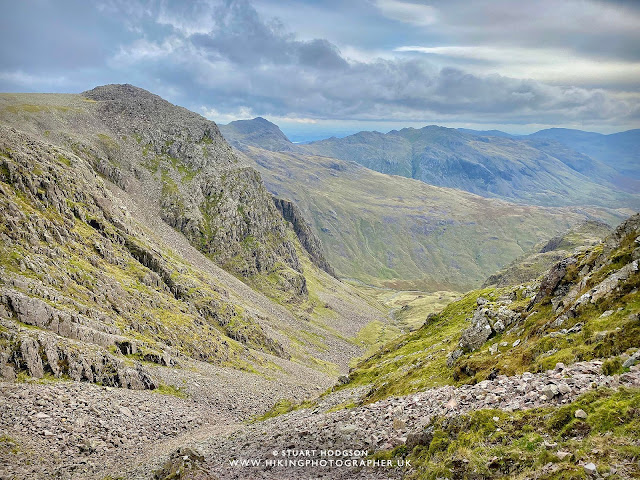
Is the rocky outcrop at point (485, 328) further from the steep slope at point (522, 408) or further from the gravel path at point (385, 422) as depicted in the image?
the gravel path at point (385, 422)

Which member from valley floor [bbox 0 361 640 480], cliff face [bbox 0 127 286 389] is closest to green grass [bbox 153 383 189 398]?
cliff face [bbox 0 127 286 389]

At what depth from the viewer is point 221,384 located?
9456cm

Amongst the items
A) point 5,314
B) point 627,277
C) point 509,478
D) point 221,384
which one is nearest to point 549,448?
point 509,478

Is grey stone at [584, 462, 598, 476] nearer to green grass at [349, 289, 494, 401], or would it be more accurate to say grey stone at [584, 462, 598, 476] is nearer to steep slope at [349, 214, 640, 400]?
steep slope at [349, 214, 640, 400]

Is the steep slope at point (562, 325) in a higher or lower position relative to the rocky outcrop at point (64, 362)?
higher

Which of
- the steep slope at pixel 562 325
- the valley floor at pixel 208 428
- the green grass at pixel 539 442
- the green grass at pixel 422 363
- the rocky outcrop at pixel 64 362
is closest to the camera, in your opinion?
the green grass at pixel 539 442

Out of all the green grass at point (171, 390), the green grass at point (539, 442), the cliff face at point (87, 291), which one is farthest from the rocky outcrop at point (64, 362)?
the green grass at point (539, 442)

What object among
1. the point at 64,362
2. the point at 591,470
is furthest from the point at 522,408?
the point at 64,362

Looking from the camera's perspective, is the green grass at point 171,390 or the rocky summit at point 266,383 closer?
Result: the rocky summit at point 266,383

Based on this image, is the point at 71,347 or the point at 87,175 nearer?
the point at 71,347

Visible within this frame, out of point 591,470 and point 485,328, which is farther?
point 485,328

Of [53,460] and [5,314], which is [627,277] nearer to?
[53,460]

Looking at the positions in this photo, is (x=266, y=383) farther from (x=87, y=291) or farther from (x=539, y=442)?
(x=539, y=442)

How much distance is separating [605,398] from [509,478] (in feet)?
21.2
